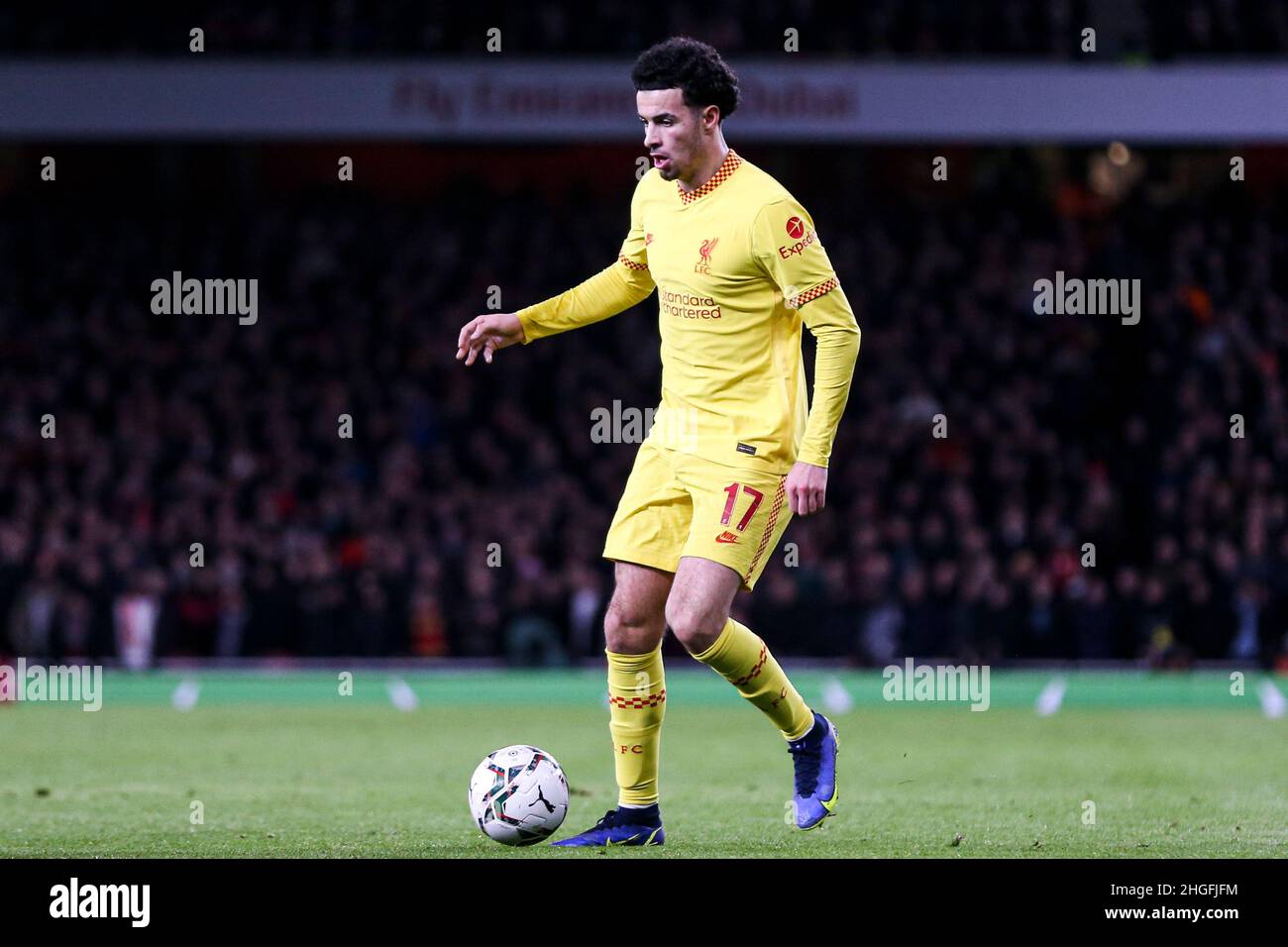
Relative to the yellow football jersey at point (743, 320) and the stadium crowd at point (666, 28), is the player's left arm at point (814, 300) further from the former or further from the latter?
the stadium crowd at point (666, 28)

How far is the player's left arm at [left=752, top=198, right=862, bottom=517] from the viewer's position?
6.50 meters

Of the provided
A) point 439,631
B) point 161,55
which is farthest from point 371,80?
point 439,631

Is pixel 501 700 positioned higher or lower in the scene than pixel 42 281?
lower

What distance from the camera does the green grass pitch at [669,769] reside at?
680 cm

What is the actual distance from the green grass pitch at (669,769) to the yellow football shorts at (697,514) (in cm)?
102

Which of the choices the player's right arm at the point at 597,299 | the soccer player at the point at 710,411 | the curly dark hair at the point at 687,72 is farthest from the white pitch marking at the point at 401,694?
the curly dark hair at the point at 687,72

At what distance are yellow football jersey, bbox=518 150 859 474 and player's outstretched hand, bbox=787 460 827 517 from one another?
0.12ft

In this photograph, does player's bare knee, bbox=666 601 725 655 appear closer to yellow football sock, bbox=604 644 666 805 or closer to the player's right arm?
yellow football sock, bbox=604 644 666 805

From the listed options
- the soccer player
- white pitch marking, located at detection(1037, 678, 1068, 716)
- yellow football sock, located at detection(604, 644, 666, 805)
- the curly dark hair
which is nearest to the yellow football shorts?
the soccer player

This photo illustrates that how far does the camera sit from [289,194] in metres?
25.7

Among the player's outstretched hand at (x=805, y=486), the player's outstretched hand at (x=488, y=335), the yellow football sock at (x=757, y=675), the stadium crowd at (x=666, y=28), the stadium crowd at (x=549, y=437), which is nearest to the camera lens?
the player's outstretched hand at (x=805, y=486)

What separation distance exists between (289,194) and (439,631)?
366 inches

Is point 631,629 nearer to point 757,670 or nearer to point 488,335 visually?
point 757,670
